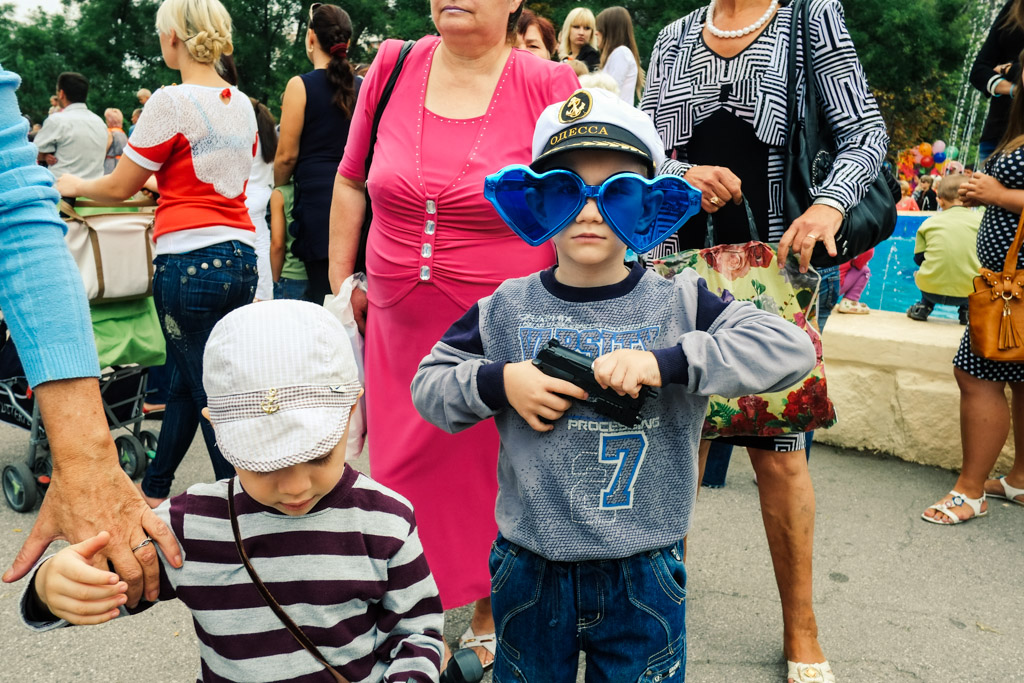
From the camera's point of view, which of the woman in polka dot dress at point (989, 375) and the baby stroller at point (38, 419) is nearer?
the woman in polka dot dress at point (989, 375)

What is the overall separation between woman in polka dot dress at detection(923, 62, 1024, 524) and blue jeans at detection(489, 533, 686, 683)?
2.69 metres

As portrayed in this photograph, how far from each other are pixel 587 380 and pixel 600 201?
1.22 ft

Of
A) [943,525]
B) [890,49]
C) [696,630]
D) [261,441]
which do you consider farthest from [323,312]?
[890,49]

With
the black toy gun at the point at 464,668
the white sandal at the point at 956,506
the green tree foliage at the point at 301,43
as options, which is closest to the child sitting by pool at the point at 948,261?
the white sandal at the point at 956,506

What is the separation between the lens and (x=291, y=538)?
1.48m

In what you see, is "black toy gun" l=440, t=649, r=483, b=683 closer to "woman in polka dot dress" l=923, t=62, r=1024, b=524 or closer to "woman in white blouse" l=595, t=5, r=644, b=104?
"woman in polka dot dress" l=923, t=62, r=1024, b=524

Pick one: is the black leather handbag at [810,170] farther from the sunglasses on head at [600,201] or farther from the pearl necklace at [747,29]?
the sunglasses on head at [600,201]

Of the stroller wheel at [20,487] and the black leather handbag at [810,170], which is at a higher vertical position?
the black leather handbag at [810,170]

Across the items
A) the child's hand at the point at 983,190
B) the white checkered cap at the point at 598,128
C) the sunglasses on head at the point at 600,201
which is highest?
the white checkered cap at the point at 598,128

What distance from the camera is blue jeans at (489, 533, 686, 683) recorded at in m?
1.70

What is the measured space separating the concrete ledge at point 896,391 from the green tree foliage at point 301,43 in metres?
16.4

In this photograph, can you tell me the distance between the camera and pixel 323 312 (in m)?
1.47

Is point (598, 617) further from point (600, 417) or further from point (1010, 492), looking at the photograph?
point (1010, 492)

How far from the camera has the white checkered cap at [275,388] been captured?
4.37 ft
